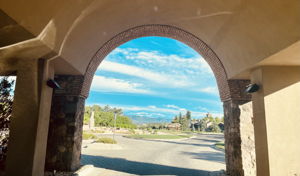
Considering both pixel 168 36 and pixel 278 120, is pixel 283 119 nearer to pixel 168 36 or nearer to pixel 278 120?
pixel 278 120

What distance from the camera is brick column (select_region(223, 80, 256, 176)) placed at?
4.99 meters

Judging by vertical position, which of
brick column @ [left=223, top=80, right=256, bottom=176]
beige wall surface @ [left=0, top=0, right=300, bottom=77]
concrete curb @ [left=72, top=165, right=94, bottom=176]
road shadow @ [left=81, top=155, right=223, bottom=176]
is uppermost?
beige wall surface @ [left=0, top=0, right=300, bottom=77]

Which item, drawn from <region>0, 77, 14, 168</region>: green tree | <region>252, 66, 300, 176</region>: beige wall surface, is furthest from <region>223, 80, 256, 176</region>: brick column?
<region>0, 77, 14, 168</region>: green tree

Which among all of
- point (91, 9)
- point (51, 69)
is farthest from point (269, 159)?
point (51, 69)

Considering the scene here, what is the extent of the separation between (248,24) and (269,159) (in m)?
2.49

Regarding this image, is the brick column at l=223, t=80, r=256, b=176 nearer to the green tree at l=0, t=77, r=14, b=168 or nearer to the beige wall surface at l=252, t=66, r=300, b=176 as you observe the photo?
the beige wall surface at l=252, t=66, r=300, b=176

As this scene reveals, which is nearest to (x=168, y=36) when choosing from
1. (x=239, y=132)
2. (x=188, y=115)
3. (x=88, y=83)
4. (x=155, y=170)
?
(x=88, y=83)

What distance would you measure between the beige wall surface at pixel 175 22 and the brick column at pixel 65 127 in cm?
70

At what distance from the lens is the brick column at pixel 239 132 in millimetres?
4988

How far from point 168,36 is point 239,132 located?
3.25 metres

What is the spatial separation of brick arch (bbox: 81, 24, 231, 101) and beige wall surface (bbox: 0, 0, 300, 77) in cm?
21

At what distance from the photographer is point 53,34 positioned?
10.3ft

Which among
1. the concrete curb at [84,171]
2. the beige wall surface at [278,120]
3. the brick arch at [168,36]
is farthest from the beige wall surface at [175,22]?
the concrete curb at [84,171]

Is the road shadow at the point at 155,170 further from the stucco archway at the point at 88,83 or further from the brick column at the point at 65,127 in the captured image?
the brick column at the point at 65,127
